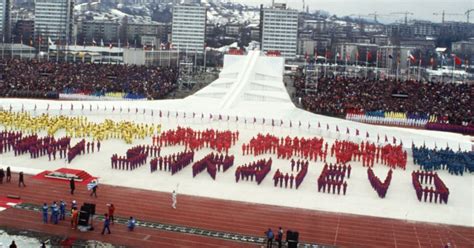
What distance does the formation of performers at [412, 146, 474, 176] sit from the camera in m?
24.0

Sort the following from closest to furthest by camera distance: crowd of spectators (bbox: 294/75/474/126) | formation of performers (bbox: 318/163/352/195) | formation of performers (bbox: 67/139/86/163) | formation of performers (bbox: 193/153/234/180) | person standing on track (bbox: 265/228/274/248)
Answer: person standing on track (bbox: 265/228/274/248)
formation of performers (bbox: 318/163/352/195)
formation of performers (bbox: 193/153/234/180)
formation of performers (bbox: 67/139/86/163)
crowd of spectators (bbox: 294/75/474/126)

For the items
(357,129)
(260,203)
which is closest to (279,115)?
(357,129)

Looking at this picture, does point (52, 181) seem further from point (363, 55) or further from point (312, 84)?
point (363, 55)

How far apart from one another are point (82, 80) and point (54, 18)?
78.7 meters

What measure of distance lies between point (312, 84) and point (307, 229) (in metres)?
36.9

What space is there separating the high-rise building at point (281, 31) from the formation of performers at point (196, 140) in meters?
91.8

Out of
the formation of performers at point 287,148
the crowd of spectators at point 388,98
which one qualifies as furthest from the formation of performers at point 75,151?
the crowd of spectators at point 388,98

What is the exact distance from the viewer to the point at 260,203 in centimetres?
1805

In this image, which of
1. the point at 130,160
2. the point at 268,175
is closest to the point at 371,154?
the point at 268,175

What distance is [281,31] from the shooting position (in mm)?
118500

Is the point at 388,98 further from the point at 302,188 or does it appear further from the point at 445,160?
the point at 302,188

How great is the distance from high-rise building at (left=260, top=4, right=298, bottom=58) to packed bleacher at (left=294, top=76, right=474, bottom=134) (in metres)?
63.2

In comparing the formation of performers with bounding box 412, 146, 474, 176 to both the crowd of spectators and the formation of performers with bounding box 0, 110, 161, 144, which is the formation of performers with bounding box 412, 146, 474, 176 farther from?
the crowd of spectators

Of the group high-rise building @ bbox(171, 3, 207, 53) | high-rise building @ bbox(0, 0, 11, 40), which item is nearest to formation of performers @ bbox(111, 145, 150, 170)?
high-rise building @ bbox(171, 3, 207, 53)
